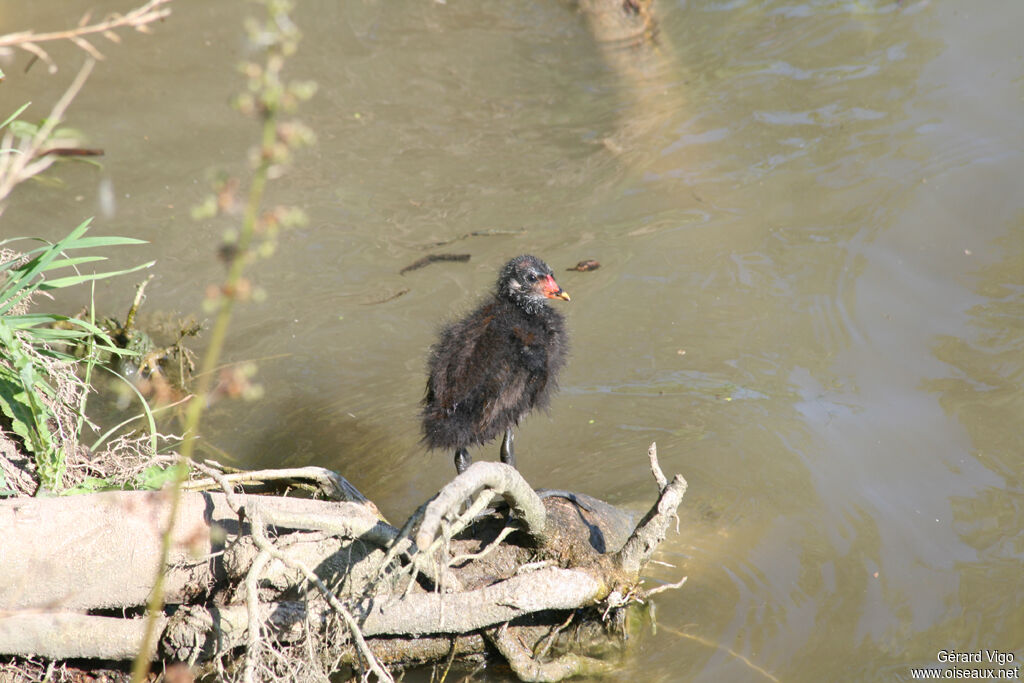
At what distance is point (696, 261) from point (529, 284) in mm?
2168

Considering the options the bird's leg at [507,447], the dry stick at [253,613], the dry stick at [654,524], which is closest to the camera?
the dry stick at [253,613]

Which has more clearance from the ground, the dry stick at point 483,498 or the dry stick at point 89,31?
the dry stick at point 89,31

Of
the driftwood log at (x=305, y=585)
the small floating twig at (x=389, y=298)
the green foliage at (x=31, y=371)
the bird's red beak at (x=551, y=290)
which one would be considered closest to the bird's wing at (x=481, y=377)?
the bird's red beak at (x=551, y=290)

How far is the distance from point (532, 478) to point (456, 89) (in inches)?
183

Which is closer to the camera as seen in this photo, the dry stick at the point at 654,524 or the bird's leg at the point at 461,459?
the dry stick at the point at 654,524

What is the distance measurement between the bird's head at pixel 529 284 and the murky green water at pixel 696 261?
97 centimetres

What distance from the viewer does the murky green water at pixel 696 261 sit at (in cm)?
429

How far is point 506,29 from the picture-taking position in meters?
8.75

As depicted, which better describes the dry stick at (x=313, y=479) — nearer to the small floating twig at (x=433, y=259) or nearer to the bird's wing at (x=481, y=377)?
the bird's wing at (x=481, y=377)

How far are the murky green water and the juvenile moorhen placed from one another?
0.74 meters

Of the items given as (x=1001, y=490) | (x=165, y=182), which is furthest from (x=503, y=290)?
(x=165, y=182)

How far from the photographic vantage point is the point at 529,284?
451cm

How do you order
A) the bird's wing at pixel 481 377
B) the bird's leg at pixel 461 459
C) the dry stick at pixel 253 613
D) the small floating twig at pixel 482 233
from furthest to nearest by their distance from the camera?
the small floating twig at pixel 482 233 < the bird's leg at pixel 461 459 < the bird's wing at pixel 481 377 < the dry stick at pixel 253 613

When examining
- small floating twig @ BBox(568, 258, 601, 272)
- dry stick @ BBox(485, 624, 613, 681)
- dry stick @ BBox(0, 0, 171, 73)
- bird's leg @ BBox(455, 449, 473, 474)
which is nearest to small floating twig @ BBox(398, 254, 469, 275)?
small floating twig @ BBox(568, 258, 601, 272)
